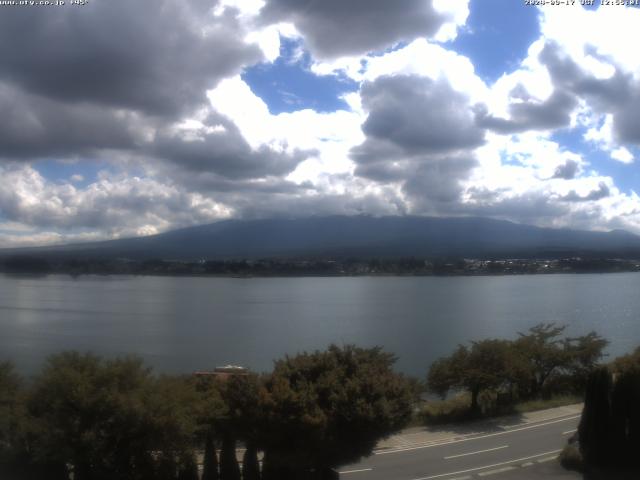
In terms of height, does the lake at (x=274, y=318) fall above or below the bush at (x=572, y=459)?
below

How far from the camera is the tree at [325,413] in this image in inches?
316

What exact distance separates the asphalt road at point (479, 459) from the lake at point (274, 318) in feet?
36.3

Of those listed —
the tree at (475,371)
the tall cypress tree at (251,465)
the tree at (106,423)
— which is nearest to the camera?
the tree at (106,423)

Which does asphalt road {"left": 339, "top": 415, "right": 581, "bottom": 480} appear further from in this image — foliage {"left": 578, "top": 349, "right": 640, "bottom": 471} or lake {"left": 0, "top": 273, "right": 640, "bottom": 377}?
lake {"left": 0, "top": 273, "right": 640, "bottom": 377}

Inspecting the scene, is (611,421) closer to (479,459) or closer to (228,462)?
(479,459)

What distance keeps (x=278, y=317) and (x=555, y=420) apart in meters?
30.3

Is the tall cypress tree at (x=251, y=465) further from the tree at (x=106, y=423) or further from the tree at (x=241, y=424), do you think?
the tree at (x=106, y=423)

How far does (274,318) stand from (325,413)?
34350 mm

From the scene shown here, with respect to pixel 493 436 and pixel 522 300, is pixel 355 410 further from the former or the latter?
pixel 522 300

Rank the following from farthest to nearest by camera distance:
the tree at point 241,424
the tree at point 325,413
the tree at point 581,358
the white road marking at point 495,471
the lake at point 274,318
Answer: the lake at point 274,318 < the tree at point 581,358 < the white road marking at point 495,471 < the tree at point 241,424 < the tree at point 325,413

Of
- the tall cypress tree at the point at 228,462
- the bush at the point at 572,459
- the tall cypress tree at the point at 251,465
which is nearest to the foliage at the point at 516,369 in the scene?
the bush at the point at 572,459

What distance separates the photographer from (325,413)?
26.9 feet

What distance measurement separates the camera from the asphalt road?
376 inches

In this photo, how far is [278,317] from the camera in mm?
42844
